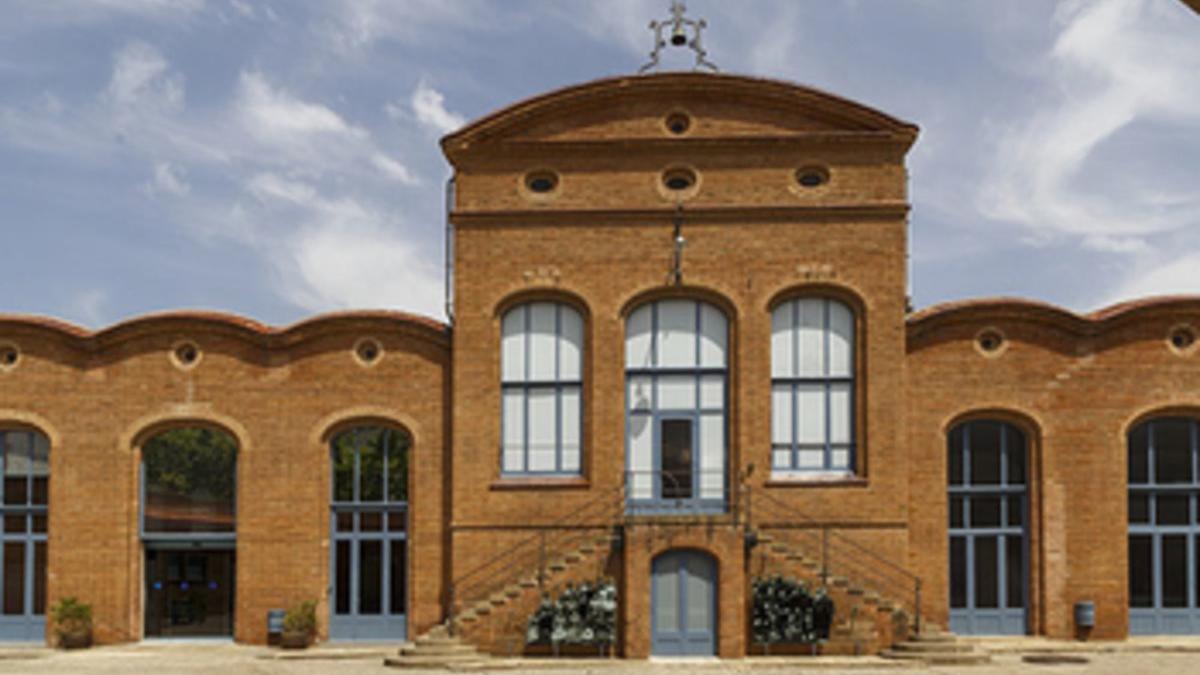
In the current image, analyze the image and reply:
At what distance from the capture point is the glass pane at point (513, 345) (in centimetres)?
2478

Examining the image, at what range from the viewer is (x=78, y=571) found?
82.1 feet

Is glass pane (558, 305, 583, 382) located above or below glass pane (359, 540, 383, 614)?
above

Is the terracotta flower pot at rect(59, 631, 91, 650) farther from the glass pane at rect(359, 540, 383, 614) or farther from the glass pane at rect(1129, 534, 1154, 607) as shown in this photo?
the glass pane at rect(1129, 534, 1154, 607)

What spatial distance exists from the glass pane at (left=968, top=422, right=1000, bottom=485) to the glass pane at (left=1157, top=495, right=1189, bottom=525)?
317 cm

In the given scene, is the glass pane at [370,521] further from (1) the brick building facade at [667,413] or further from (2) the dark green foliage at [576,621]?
(2) the dark green foliage at [576,621]

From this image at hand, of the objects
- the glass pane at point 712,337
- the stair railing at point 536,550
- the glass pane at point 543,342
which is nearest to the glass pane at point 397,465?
the stair railing at point 536,550

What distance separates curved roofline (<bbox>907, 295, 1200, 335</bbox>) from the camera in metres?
24.5

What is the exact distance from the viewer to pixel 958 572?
2445 cm

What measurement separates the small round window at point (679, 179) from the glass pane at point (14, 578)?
14908 mm

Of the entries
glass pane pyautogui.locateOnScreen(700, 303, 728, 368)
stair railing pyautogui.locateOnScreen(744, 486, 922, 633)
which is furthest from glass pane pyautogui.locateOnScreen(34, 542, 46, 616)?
stair railing pyautogui.locateOnScreen(744, 486, 922, 633)

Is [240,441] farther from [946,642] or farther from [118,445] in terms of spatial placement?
[946,642]

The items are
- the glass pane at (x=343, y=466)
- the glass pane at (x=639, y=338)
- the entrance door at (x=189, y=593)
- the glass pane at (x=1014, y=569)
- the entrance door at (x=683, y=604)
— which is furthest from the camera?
the entrance door at (x=189, y=593)

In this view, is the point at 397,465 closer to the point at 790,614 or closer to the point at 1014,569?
the point at 790,614

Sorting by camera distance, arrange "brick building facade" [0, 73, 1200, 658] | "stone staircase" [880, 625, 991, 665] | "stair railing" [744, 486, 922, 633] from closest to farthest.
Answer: "stone staircase" [880, 625, 991, 665], "stair railing" [744, 486, 922, 633], "brick building facade" [0, 73, 1200, 658]
